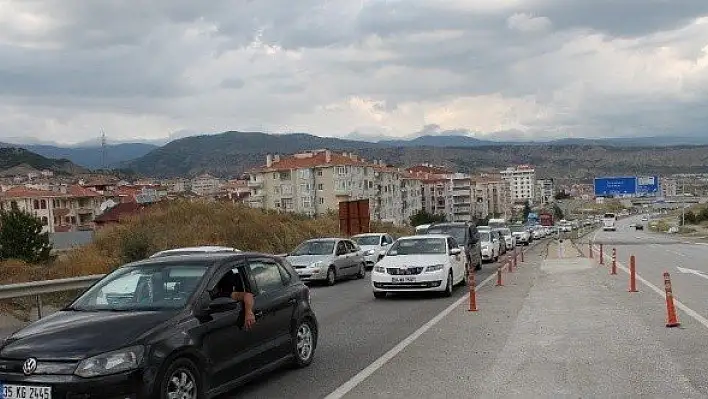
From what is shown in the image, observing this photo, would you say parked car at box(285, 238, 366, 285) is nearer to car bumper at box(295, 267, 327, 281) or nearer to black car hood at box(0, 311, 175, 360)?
car bumper at box(295, 267, 327, 281)

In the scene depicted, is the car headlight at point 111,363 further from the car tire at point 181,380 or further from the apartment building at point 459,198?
the apartment building at point 459,198

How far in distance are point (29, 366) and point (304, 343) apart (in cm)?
394

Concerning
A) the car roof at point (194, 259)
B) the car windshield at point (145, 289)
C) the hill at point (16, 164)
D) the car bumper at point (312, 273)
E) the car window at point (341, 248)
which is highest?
the hill at point (16, 164)

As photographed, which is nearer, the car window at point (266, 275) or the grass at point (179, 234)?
the car window at point (266, 275)

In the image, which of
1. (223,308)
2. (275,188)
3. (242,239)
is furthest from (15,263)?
(275,188)

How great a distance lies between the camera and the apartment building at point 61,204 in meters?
118

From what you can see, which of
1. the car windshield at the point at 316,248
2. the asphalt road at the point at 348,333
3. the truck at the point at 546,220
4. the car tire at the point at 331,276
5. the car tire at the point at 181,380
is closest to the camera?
the car tire at the point at 181,380

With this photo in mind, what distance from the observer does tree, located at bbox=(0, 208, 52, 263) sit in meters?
43.3

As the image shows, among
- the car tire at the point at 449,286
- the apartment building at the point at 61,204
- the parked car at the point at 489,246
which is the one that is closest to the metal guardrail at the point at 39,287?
the car tire at the point at 449,286

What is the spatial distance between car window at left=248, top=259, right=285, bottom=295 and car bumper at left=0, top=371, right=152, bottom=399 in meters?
2.41

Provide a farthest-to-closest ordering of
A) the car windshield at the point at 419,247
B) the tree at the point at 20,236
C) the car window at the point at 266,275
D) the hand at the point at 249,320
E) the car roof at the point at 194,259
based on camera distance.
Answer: the tree at the point at 20,236 → the car windshield at the point at 419,247 → the car window at the point at 266,275 → the car roof at the point at 194,259 → the hand at the point at 249,320

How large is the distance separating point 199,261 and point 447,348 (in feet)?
13.6

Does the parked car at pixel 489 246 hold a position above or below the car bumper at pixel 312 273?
below

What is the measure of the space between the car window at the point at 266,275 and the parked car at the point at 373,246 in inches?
880
